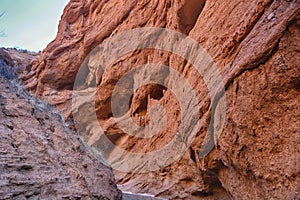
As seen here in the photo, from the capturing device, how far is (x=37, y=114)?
16.5 feet

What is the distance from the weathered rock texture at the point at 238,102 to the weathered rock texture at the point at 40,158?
2383 millimetres

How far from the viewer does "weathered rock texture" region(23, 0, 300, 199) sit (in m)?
4.25

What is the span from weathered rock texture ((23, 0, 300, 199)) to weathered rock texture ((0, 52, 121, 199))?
2383 millimetres

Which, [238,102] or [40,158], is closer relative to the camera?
[40,158]

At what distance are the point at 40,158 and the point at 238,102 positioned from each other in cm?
333

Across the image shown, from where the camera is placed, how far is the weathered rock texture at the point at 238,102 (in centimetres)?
425

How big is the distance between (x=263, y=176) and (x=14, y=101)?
4276mm

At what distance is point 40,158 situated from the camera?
3.97m

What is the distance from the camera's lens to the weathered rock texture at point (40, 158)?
3480 mm

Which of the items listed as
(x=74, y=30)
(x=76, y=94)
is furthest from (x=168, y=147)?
(x=74, y=30)

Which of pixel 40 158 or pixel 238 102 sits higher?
pixel 238 102

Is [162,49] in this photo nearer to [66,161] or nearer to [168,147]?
[168,147]

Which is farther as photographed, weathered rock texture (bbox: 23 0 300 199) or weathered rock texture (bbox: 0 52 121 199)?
weathered rock texture (bbox: 23 0 300 199)

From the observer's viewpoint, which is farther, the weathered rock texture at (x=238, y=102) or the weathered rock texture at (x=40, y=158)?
the weathered rock texture at (x=238, y=102)
